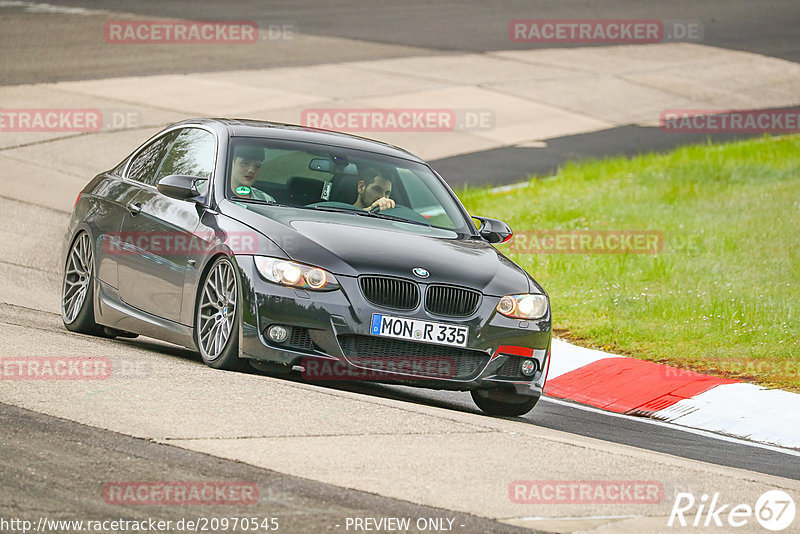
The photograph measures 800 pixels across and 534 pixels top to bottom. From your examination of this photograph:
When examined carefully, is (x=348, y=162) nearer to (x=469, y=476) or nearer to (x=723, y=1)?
(x=469, y=476)

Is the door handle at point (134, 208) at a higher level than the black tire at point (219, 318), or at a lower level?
higher

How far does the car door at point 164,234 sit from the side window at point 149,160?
22 millimetres

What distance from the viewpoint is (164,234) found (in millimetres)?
8930

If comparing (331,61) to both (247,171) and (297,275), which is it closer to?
(247,171)

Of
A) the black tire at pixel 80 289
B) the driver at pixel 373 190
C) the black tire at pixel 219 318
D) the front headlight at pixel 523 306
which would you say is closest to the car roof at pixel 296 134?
the driver at pixel 373 190

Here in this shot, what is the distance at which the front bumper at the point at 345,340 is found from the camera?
781 cm

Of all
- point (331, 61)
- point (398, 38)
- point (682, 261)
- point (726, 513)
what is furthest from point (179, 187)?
point (398, 38)

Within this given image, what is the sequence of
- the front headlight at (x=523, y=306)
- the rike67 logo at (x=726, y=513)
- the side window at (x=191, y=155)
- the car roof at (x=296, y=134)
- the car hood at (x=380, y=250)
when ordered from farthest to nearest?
1. the car roof at (x=296, y=134)
2. the side window at (x=191, y=155)
3. the front headlight at (x=523, y=306)
4. the car hood at (x=380, y=250)
5. the rike67 logo at (x=726, y=513)

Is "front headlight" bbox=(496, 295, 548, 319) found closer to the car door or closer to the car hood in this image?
the car hood

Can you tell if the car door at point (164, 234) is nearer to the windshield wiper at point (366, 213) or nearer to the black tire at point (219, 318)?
the black tire at point (219, 318)

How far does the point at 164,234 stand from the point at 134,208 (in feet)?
1.96

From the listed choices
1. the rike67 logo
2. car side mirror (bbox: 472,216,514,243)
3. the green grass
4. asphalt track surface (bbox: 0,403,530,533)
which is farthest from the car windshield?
the rike67 logo

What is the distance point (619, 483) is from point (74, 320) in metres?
5.09

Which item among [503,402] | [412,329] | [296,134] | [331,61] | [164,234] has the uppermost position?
[296,134]
